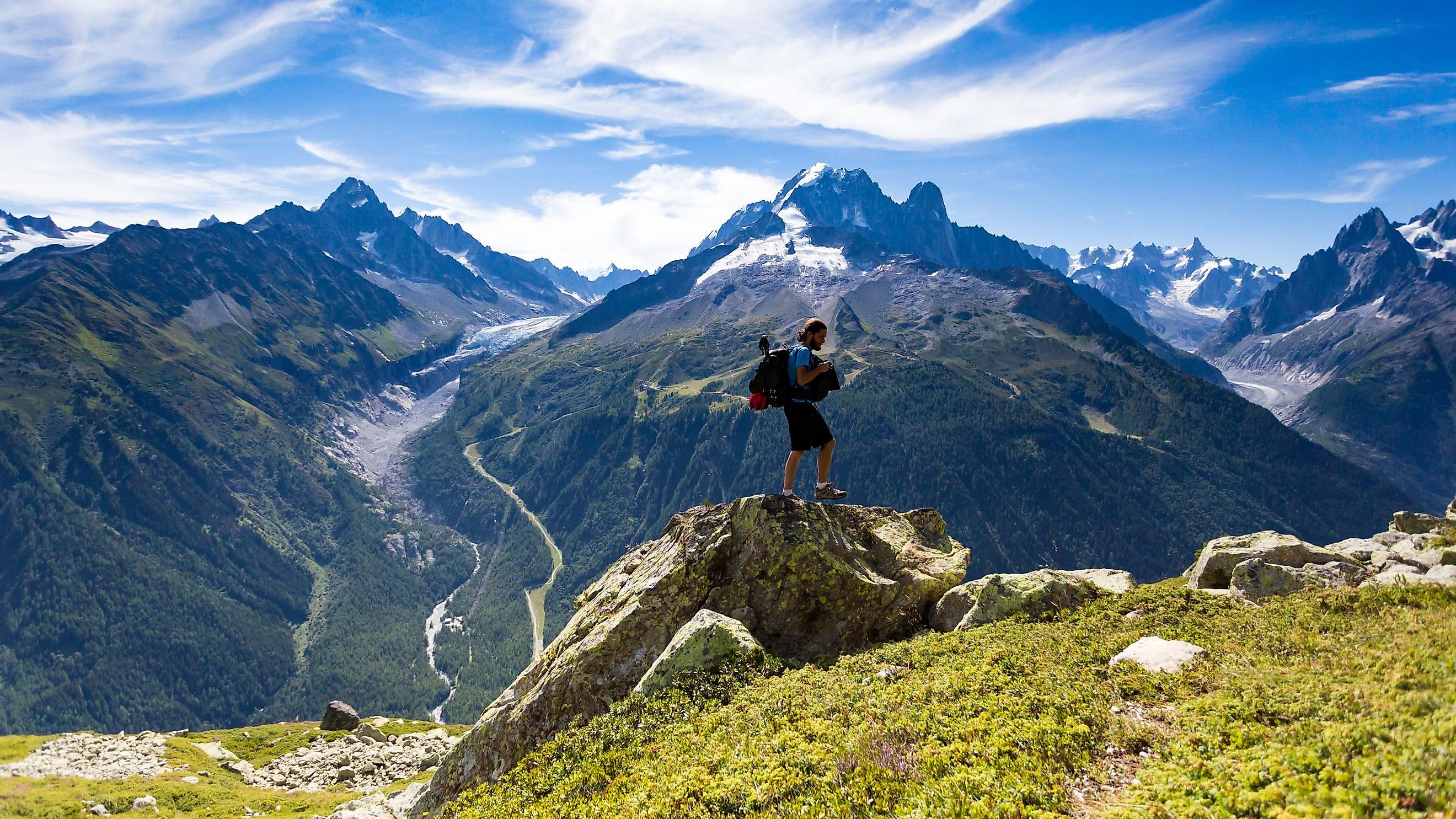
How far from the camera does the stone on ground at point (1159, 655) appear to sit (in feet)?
48.6

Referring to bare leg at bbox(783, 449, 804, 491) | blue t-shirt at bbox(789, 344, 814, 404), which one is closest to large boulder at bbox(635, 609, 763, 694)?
bare leg at bbox(783, 449, 804, 491)

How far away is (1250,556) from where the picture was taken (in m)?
23.3

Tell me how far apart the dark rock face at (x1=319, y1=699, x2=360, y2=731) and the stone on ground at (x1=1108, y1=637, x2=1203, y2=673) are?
9213 cm

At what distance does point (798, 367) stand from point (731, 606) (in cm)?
861

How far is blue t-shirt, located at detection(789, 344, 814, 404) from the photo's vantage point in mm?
20312

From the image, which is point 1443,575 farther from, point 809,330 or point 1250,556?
point 809,330

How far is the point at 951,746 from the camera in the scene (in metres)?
12.0

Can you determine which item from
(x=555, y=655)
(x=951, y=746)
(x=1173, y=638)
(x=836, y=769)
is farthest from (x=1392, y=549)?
(x=555, y=655)

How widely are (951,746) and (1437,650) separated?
8399 mm

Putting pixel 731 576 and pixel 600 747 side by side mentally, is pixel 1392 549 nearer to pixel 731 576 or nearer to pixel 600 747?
pixel 731 576

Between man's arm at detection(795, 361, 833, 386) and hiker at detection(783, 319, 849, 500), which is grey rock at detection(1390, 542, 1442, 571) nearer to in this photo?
hiker at detection(783, 319, 849, 500)

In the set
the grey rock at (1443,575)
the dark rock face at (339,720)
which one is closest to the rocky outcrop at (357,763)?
the dark rock face at (339,720)

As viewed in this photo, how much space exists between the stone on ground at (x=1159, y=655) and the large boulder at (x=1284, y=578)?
6.97 metres

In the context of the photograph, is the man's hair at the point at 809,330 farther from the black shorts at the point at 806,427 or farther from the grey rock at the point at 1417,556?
the grey rock at the point at 1417,556
